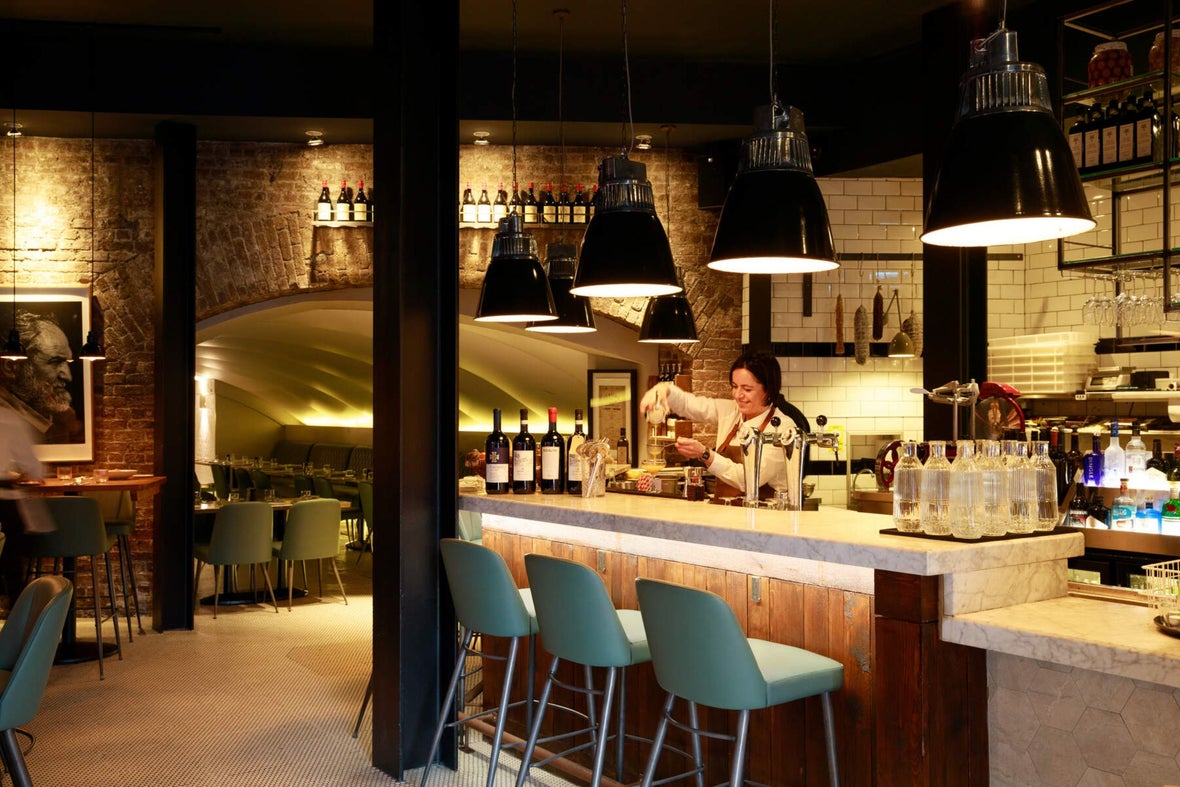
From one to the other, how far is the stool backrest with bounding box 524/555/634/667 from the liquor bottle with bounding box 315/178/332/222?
5666 mm

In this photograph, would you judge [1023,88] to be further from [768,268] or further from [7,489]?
[7,489]

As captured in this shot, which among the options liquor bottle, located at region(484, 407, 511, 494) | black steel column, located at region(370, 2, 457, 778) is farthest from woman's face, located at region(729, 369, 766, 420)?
black steel column, located at region(370, 2, 457, 778)

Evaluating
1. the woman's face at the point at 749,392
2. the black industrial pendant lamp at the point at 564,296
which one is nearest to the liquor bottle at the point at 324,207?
the black industrial pendant lamp at the point at 564,296

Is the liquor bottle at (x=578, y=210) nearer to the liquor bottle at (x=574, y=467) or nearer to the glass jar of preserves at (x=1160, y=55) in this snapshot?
the liquor bottle at (x=574, y=467)

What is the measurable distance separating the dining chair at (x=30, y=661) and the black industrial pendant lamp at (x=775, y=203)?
231cm

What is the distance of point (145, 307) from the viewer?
8562mm

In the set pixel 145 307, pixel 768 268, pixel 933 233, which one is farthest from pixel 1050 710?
pixel 145 307

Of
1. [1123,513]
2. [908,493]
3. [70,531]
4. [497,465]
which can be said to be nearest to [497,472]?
[497,465]

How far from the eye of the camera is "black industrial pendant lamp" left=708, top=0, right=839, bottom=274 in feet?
10.0

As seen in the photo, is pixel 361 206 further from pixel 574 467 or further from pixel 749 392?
pixel 574 467

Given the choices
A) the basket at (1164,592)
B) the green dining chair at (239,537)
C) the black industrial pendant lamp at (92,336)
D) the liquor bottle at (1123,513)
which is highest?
the black industrial pendant lamp at (92,336)

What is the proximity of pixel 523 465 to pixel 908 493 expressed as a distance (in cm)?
221

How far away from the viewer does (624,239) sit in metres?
3.78

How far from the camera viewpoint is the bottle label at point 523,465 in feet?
16.2
